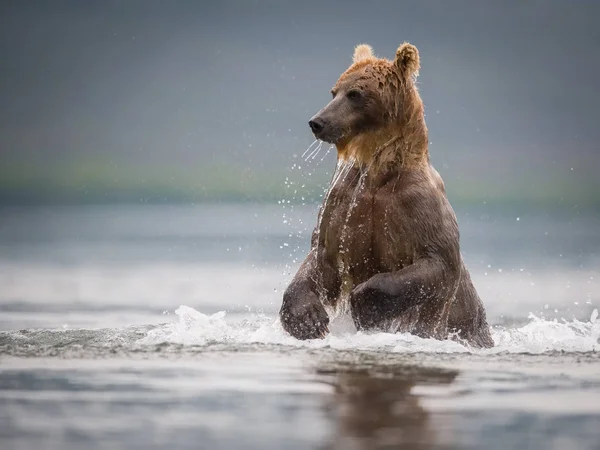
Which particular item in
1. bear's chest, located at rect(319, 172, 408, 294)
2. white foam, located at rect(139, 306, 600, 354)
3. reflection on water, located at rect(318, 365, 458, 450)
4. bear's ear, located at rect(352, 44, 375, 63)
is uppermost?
bear's ear, located at rect(352, 44, 375, 63)

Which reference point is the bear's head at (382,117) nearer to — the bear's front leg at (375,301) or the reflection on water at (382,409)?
the bear's front leg at (375,301)

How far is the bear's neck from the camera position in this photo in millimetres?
9164

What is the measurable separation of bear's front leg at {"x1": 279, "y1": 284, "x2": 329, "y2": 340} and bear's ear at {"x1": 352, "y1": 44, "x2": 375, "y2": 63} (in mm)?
1593

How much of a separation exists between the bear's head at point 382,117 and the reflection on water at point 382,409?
2075mm

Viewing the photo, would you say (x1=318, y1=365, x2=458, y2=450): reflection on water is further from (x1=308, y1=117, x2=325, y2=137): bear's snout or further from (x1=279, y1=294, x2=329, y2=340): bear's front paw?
(x1=308, y1=117, x2=325, y2=137): bear's snout

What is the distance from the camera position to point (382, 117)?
9195 millimetres

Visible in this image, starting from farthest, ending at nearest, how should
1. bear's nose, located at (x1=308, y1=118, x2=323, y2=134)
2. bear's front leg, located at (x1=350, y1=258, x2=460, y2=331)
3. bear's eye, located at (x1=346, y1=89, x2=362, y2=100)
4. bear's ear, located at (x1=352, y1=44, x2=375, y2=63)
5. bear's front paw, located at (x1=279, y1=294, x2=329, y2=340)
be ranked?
bear's ear, located at (x1=352, y1=44, x2=375, y2=63) < bear's eye, located at (x1=346, y1=89, x2=362, y2=100) < bear's nose, located at (x1=308, y1=118, x2=323, y2=134) < bear's front paw, located at (x1=279, y1=294, x2=329, y2=340) < bear's front leg, located at (x1=350, y1=258, x2=460, y2=331)

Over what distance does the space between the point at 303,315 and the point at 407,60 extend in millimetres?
1728

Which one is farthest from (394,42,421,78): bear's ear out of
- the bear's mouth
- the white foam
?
the white foam

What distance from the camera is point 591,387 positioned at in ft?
23.0

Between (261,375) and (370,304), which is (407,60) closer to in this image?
(370,304)

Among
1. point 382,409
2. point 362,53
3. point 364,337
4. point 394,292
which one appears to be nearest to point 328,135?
point 362,53

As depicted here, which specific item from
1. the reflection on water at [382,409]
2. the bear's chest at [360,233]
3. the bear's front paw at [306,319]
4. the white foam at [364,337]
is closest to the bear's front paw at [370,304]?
the white foam at [364,337]

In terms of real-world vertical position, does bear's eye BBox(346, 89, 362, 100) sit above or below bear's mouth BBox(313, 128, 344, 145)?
above
